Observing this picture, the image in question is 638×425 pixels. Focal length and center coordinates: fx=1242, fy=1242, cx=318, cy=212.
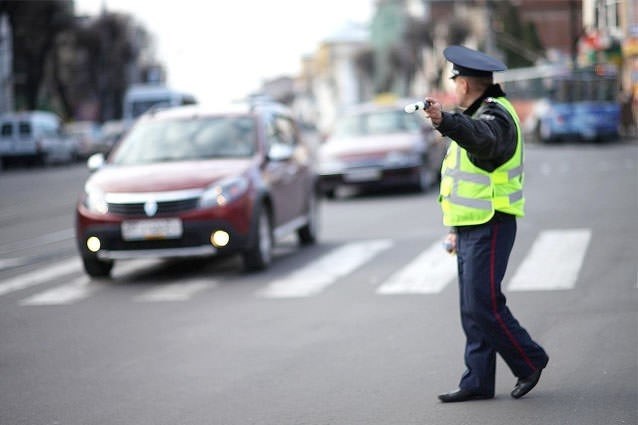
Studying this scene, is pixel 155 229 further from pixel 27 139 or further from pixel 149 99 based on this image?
pixel 149 99

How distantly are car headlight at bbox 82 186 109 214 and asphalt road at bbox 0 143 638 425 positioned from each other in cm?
71

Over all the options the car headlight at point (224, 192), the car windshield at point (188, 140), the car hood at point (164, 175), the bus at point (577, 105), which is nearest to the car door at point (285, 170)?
the car windshield at point (188, 140)

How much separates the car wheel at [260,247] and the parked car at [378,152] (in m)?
9.65

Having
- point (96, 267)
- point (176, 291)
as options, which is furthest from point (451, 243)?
point (96, 267)

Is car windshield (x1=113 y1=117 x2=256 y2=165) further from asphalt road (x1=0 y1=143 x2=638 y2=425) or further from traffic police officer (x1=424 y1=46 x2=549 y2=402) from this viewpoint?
traffic police officer (x1=424 y1=46 x2=549 y2=402)

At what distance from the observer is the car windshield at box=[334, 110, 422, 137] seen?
910 inches

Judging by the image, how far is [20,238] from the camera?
17219 millimetres

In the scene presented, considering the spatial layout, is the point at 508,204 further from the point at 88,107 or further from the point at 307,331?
the point at 88,107

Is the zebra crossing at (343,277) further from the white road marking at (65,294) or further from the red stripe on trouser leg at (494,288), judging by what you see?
the red stripe on trouser leg at (494,288)

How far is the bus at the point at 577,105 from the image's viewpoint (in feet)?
144

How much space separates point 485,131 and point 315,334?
311 centimetres

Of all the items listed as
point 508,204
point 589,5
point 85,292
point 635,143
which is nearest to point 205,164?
point 85,292

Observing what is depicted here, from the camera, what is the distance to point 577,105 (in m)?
44.8

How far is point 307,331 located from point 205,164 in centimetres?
396
